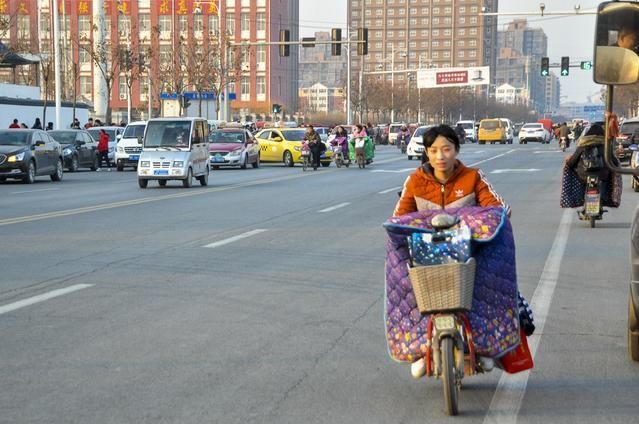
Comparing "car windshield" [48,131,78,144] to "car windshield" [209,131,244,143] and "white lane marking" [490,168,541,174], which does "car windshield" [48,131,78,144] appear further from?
"white lane marking" [490,168,541,174]

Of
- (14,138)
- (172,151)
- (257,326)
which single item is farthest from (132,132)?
(257,326)

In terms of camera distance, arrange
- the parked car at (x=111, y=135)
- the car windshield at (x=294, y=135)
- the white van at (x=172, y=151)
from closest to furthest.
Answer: the white van at (x=172, y=151) → the parked car at (x=111, y=135) → the car windshield at (x=294, y=135)

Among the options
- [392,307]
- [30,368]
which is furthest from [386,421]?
[30,368]

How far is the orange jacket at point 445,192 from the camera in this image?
6582mm

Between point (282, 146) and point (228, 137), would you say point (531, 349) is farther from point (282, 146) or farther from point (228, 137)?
point (282, 146)

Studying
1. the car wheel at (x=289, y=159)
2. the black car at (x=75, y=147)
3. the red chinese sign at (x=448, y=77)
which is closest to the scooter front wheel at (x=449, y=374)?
the black car at (x=75, y=147)

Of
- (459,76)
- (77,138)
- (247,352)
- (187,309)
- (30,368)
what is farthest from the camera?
(459,76)

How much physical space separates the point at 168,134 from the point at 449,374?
2436cm

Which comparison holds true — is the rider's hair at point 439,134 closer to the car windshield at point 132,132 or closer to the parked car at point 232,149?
the parked car at point 232,149

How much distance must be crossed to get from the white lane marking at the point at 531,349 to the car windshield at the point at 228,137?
30.2 m

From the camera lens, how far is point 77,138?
134 feet

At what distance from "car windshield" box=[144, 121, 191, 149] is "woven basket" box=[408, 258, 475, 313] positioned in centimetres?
2391

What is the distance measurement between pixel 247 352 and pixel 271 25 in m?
121

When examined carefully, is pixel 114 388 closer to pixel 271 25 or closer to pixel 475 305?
pixel 475 305
